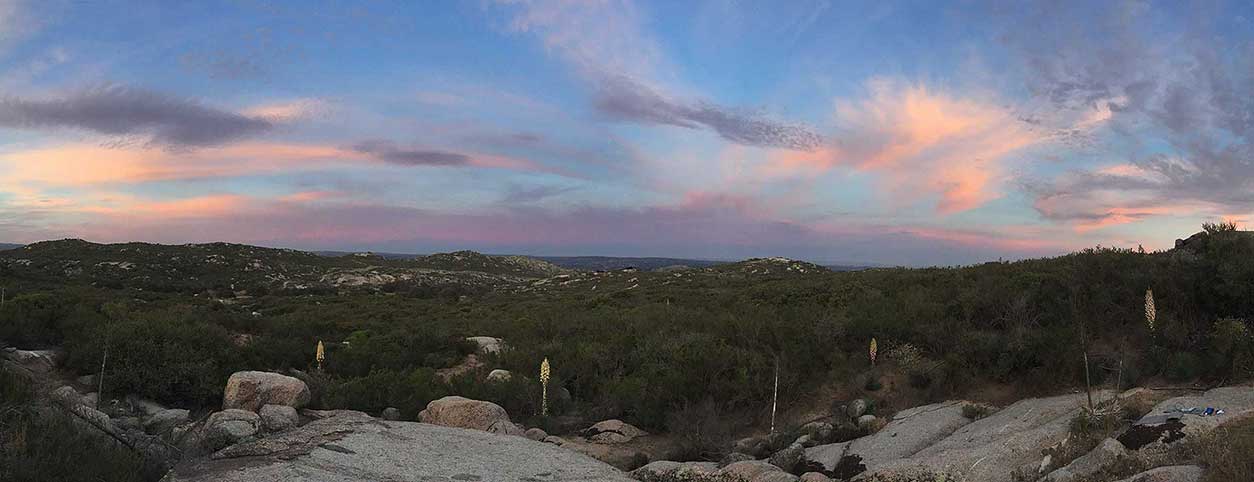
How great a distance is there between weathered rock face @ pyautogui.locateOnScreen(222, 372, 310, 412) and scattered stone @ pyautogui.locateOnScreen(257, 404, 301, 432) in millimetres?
379

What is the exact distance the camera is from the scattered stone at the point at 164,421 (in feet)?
28.5

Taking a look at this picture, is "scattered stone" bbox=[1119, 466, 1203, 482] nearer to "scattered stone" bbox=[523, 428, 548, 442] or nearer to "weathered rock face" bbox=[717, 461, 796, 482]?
"weathered rock face" bbox=[717, 461, 796, 482]

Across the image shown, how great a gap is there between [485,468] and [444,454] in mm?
715

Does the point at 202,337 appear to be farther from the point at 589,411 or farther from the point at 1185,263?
the point at 1185,263

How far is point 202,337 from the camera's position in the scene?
41.0 feet

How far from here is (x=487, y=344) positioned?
1892cm

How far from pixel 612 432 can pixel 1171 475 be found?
24.6 ft

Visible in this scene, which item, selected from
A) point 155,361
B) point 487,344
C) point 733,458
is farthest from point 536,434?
point 487,344

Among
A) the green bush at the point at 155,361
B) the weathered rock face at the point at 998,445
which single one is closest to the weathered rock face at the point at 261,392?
the green bush at the point at 155,361

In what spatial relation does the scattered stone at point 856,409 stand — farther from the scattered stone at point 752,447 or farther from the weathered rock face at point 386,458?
the weathered rock face at point 386,458

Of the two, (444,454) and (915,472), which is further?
(444,454)

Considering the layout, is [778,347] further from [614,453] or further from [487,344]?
[487,344]

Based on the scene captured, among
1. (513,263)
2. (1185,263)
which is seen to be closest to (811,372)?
(1185,263)

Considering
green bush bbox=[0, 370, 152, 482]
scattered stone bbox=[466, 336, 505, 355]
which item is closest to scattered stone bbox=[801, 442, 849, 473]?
green bush bbox=[0, 370, 152, 482]
